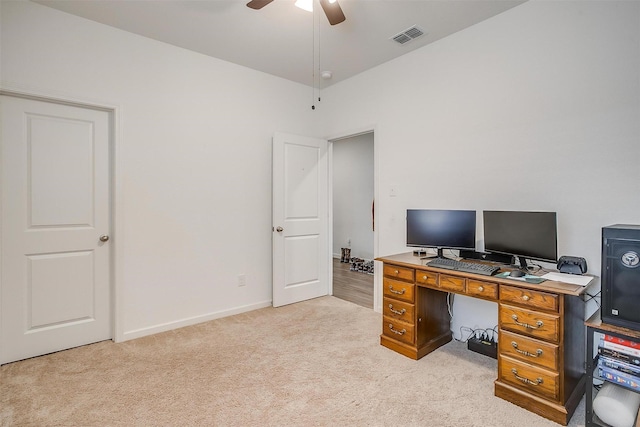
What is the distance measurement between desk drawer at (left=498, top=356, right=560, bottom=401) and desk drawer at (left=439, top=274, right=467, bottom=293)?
0.49m

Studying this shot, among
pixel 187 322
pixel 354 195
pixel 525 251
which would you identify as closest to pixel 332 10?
pixel 525 251

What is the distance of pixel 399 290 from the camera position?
2.64 metres

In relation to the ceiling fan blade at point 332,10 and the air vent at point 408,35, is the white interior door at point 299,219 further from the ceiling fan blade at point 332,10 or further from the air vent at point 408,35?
the ceiling fan blade at point 332,10

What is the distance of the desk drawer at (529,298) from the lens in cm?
183

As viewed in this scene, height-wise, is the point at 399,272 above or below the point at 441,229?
below

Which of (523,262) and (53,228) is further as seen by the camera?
(53,228)

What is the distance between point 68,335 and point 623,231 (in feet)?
13.2

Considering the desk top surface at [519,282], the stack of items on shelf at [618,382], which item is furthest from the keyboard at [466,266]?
the stack of items on shelf at [618,382]

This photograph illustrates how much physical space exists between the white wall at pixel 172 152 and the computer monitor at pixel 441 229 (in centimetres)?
177

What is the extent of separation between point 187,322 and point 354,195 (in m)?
4.09

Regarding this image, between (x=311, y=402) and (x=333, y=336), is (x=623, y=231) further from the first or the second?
(x=333, y=336)

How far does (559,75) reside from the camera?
2.30 metres

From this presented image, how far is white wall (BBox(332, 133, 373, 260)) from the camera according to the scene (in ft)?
20.2

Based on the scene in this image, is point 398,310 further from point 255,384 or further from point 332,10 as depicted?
point 332,10
